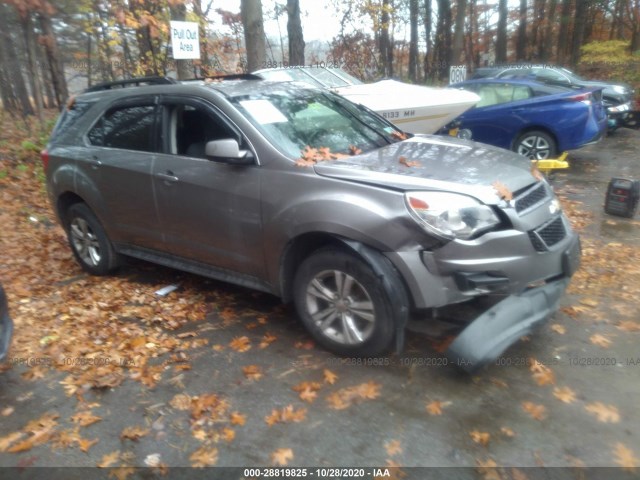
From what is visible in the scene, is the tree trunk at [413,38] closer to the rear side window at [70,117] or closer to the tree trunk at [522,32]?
the tree trunk at [522,32]

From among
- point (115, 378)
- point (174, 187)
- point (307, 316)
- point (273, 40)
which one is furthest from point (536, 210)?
point (273, 40)

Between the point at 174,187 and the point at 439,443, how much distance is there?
290cm

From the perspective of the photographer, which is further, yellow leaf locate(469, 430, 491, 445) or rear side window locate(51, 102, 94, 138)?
rear side window locate(51, 102, 94, 138)

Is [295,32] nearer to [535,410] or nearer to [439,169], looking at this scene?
[439,169]

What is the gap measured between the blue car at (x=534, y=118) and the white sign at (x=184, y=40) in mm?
4819

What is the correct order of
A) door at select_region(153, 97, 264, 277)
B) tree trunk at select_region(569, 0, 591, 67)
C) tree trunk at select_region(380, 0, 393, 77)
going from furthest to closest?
1. tree trunk at select_region(380, 0, 393, 77)
2. tree trunk at select_region(569, 0, 591, 67)
3. door at select_region(153, 97, 264, 277)

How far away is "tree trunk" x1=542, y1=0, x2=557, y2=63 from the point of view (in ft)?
89.0

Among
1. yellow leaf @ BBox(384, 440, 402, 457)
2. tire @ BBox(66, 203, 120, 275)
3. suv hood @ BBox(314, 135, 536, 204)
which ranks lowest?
yellow leaf @ BBox(384, 440, 402, 457)

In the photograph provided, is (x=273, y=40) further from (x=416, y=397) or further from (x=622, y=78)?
(x=416, y=397)

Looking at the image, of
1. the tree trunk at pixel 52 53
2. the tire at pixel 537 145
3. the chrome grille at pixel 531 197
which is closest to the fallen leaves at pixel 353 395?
the chrome grille at pixel 531 197

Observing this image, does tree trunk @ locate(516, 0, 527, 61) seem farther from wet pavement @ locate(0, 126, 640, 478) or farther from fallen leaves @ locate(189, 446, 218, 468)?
fallen leaves @ locate(189, 446, 218, 468)

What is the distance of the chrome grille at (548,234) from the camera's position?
3494 millimetres

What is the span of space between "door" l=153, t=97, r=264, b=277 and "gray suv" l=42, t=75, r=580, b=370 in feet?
0.04
